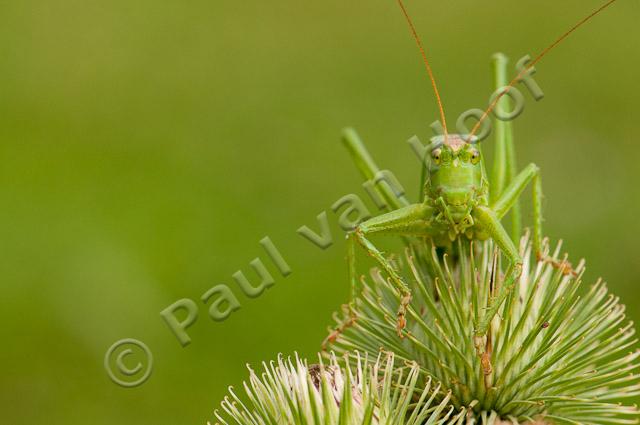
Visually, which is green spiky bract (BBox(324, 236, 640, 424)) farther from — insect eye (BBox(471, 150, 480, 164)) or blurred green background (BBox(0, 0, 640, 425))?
blurred green background (BBox(0, 0, 640, 425))

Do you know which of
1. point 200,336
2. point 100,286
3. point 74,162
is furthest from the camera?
point 74,162

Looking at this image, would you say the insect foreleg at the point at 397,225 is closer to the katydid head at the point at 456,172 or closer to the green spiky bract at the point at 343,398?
the katydid head at the point at 456,172

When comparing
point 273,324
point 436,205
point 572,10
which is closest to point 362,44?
A: point 572,10

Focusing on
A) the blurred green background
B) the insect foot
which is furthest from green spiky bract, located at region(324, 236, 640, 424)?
the blurred green background

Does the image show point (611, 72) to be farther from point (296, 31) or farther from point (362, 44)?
point (296, 31)

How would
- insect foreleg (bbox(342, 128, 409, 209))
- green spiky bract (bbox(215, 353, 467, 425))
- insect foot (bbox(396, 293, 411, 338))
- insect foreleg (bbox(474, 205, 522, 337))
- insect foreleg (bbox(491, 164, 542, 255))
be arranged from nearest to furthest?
green spiky bract (bbox(215, 353, 467, 425))
insect foreleg (bbox(474, 205, 522, 337))
insect foot (bbox(396, 293, 411, 338))
insect foreleg (bbox(491, 164, 542, 255))
insect foreleg (bbox(342, 128, 409, 209))

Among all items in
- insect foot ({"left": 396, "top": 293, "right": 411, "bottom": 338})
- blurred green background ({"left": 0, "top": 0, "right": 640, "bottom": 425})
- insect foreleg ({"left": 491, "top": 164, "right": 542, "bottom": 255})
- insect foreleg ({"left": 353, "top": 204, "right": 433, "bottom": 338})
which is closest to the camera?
insect foot ({"left": 396, "top": 293, "right": 411, "bottom": 338})
